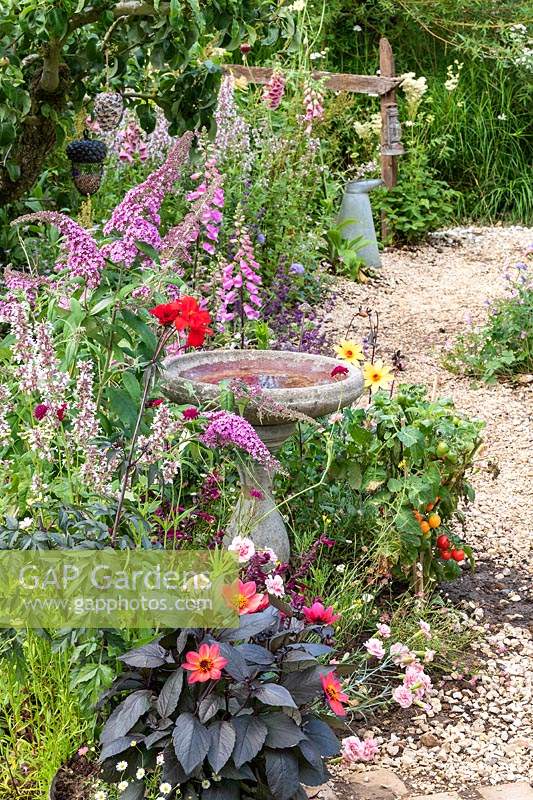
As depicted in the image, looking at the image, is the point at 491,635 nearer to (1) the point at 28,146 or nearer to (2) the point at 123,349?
(2) the point at 123,349

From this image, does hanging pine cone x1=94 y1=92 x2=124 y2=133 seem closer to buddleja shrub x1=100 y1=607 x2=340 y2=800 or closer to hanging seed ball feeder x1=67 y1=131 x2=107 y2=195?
hanging seed ball feeder x1=67 y1=131 x2=107 y2=195

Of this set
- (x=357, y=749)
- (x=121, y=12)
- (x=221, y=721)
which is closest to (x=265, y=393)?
(x=357, y=749)

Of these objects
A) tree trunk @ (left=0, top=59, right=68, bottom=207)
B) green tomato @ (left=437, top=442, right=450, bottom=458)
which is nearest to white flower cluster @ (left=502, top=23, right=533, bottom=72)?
tree trunk @ (left=0, top=59, right=68, bottom=207)

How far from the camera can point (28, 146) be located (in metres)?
4.82

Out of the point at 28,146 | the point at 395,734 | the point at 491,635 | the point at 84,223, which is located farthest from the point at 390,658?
the point at 28,146

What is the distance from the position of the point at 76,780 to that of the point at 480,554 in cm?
203

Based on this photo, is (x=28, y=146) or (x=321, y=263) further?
(x=321, y=263)

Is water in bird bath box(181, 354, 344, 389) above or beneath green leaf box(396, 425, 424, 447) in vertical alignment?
above

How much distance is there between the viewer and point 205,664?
2021 millimetres

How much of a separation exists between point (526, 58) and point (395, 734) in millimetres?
7975

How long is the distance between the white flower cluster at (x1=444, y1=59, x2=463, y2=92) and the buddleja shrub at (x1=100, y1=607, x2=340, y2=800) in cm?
788

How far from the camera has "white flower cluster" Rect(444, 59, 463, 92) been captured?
919cm

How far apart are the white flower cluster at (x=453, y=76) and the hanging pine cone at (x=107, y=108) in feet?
16.0

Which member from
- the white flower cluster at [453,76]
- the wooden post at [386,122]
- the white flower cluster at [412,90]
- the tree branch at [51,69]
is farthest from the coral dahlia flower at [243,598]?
the white flower cluster at [453,76]
